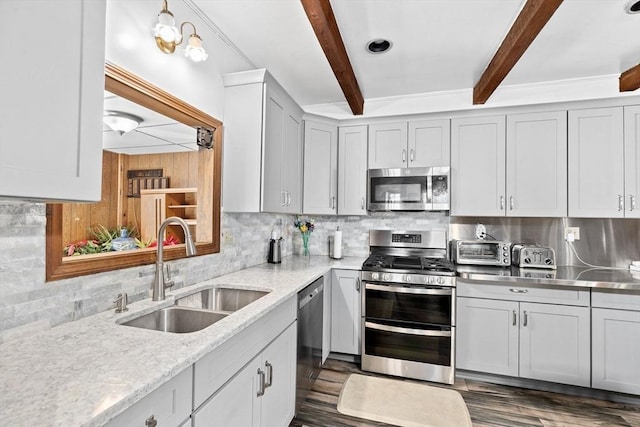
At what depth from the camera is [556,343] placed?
234 centimetres

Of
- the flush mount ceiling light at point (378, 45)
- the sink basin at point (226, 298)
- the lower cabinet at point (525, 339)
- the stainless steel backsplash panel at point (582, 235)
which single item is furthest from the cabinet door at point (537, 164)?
the sink basin at point (226, 298)

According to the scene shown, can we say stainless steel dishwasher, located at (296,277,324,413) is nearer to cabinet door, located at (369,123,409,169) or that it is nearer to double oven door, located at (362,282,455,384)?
double oven door, located at (362,282,455,384)

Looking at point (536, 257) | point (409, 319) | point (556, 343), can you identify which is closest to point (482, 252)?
point (536, 257)

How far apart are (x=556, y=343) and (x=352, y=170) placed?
7.24ft

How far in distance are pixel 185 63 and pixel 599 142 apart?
3228 mm

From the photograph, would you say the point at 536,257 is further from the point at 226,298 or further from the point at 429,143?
the point at 226,298

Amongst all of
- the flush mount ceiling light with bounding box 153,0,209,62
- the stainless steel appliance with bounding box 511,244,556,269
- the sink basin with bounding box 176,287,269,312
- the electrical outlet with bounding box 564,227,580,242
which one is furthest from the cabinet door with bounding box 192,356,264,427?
the electrical outlet with bounding box 564,227,580,242

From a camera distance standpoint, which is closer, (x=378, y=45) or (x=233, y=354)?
(x=233, y=354)

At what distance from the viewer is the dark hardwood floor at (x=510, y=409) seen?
2.03 m

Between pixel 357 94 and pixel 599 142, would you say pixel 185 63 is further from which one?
pixel 599 142

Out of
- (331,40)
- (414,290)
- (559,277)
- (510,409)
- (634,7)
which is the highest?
(634,7)

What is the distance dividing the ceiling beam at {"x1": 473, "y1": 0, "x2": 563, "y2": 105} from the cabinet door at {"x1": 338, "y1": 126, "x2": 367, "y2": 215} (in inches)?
45.6

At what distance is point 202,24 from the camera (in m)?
1.96

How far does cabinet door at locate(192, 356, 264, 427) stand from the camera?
108 centimetres
